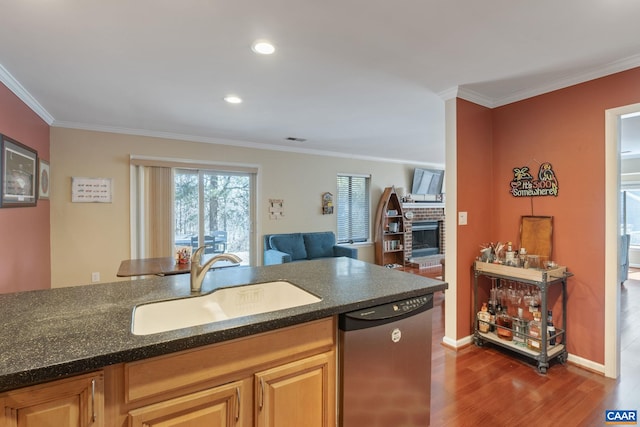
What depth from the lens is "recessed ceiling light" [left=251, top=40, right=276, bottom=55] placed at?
76.7 inches

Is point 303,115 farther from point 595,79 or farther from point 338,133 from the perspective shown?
point 595,79

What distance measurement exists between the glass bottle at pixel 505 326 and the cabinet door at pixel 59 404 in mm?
2877

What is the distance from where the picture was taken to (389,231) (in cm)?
642

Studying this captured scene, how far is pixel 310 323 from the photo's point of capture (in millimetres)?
1303

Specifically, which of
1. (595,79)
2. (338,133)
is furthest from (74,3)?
(595,79)

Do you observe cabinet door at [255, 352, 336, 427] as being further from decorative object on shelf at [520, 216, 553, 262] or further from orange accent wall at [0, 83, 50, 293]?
orange accent wall at [0, 83, 50, 293]

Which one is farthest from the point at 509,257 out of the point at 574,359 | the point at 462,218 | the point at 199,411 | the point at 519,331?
the point at 199,411

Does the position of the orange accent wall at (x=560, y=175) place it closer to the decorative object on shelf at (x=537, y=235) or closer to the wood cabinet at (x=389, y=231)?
the decorative object on shelf at (x=537, y=235)

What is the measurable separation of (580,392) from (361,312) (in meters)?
1.95

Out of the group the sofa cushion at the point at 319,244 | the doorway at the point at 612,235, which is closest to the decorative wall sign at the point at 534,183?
the doorway at the point at 612,235

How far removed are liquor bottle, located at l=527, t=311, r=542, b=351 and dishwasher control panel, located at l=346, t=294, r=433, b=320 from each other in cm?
150

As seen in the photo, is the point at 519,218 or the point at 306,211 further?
the point at 306,211

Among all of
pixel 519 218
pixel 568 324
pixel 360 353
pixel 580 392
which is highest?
pixel 519 218

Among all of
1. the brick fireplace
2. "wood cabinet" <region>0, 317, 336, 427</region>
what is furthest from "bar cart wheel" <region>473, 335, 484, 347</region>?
the brick fireplace
